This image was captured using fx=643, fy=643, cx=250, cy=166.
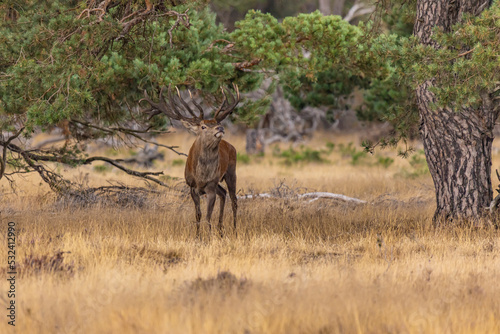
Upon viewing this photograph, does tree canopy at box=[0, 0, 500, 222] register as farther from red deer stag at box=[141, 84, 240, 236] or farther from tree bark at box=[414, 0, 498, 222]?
red deer stag at box=[141, 84, 240, 236]

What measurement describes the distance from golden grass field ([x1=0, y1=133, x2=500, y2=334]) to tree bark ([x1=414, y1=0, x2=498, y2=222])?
523 mm

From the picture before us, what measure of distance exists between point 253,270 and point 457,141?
13.9 ft

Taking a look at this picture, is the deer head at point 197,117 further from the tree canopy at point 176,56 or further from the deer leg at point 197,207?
the deer leg at point 197,207

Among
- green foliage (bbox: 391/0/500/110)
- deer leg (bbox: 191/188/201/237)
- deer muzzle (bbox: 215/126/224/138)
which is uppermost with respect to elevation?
green foliage (bbox: 391/0/500/110)

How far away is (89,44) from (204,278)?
383cm

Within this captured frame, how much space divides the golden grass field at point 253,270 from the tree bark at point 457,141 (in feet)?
1.71

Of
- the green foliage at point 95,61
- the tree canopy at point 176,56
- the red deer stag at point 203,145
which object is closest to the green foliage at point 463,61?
the tree canopy at point 176,56

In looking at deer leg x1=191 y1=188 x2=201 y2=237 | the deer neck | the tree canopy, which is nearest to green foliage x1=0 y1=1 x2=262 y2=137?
the tree canopy

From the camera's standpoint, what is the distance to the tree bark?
905 cm

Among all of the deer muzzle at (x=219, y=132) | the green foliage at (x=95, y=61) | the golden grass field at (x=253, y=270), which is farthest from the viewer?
the deer muzzle at (x=219, y=132)

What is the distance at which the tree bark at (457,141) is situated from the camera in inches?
356

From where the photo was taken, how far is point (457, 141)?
29.9 feet

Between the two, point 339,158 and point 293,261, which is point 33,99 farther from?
point 339,158

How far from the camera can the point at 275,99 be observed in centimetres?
3034
